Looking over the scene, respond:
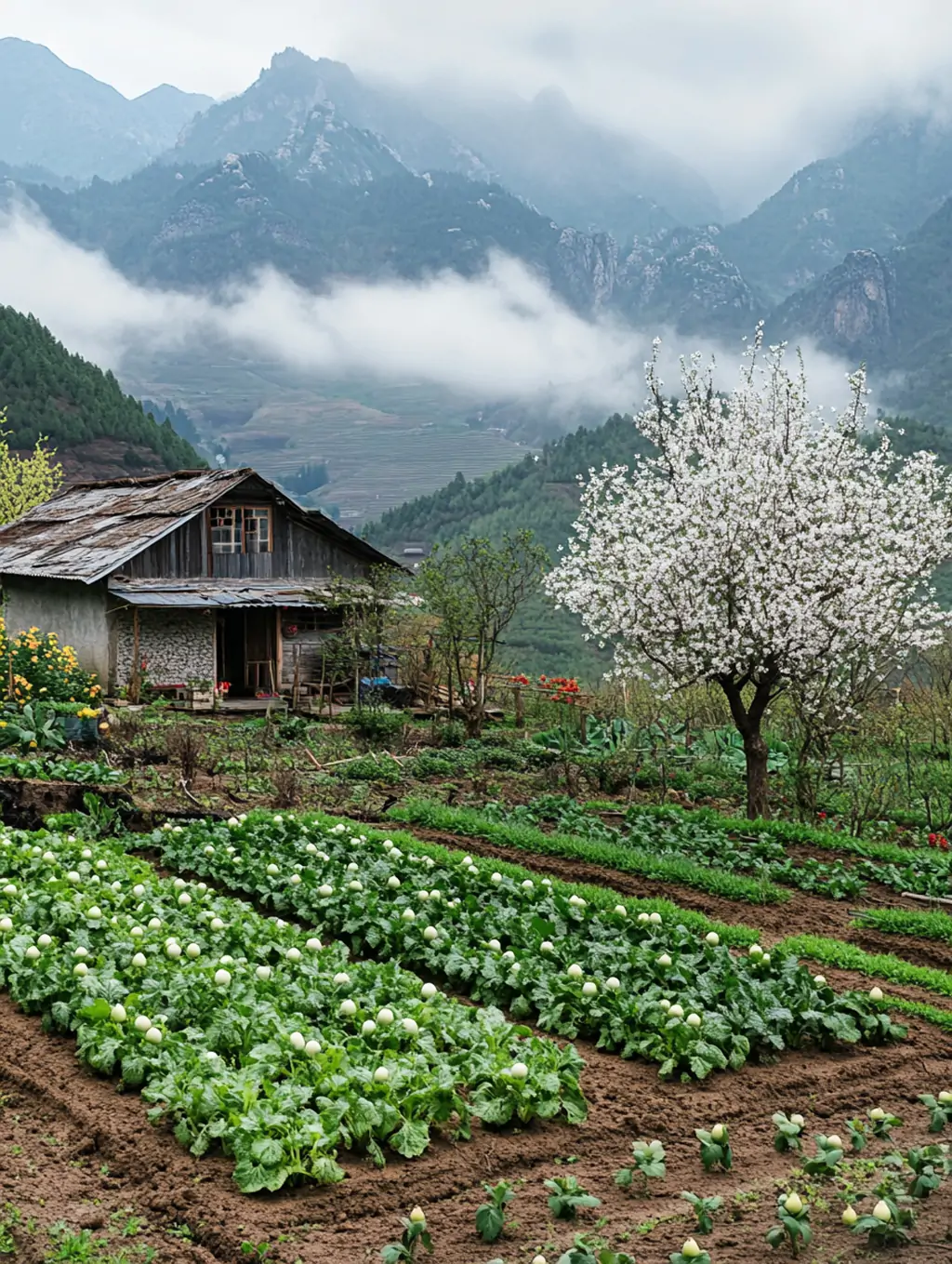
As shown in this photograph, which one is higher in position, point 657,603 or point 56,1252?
point 657,603

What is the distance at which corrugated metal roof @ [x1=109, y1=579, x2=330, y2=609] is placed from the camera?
2495 centimetres

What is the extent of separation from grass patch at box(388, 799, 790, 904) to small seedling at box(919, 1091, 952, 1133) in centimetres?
413

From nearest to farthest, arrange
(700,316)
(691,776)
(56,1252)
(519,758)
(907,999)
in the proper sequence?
1. (56,1252)
2. (907,999)
3. (691,776)
4. (519,758)
5. (700,316)

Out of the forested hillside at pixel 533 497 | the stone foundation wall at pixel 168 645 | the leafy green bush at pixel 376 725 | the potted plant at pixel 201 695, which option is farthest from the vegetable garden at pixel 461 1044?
the forested hillside at pixel 533 497

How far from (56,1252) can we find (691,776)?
12957 millimetres

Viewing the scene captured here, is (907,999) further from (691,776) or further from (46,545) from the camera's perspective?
(46,545)

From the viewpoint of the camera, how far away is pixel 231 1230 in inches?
183

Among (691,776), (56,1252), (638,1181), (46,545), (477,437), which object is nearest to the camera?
(56,1252)

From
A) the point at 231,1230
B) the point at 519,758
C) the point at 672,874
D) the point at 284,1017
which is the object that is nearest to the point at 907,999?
the point at 672,874

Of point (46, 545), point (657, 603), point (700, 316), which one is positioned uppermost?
point (700, 316)

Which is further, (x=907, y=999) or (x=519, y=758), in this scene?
(x=519, y=758)

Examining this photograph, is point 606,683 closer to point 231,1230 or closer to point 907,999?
point 907,999

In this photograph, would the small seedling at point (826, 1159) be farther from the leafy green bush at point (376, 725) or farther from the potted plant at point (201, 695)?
the potted plant at point (201, 695)

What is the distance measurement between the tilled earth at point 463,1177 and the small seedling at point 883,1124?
0.06m
